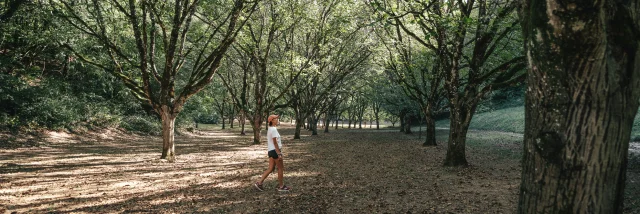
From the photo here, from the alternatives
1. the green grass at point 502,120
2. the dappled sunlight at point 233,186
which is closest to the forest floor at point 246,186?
the dappled sunlight at point 233,186

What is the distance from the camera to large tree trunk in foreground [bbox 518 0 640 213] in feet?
8.62

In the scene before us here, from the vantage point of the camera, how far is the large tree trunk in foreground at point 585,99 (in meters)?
2.63

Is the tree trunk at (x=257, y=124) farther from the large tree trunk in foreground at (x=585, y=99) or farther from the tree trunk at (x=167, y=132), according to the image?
the large tree trunk in foreground at (x=585, y=99)

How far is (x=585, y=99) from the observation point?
2654mm

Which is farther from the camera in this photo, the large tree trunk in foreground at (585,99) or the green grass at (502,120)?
the green grass at (502,120)

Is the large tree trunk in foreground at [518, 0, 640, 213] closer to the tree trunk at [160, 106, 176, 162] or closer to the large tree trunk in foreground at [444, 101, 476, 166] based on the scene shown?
the large tree trunk in foreground at [444, 101, 476, 166]

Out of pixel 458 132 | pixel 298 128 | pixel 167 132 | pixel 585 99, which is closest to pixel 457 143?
pixel 458 132

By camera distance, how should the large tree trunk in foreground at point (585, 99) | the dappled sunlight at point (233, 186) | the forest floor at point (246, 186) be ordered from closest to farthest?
the large tree trunk in foreground at point (585, 99), the forest floor at point (246, 186), the dappled sunlight at point (233, 186)

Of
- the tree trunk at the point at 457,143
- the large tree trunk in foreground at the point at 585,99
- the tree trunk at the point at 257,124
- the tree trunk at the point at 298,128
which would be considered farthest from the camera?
the tree trunk at the point at 298,128

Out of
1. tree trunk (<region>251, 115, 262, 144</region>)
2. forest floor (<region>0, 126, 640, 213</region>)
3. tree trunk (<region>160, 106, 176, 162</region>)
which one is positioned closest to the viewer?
forest floor (<region>0, 126, 640, 213</region>)

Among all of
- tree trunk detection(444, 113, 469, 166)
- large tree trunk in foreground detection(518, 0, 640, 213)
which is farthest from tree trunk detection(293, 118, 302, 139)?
large tree trunk in foreground detection(518, 0, 640, 213)

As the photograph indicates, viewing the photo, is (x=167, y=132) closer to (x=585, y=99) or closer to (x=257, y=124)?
(x=257, y=124)

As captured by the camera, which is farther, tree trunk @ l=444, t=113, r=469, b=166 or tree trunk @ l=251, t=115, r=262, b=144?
tree trunk @ l=251, t=115, r=262, b=144

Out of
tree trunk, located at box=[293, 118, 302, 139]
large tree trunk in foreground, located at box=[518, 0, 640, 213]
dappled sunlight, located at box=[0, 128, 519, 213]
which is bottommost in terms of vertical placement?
dappled sunlight, located at box=[0, 128, 519, 213]
